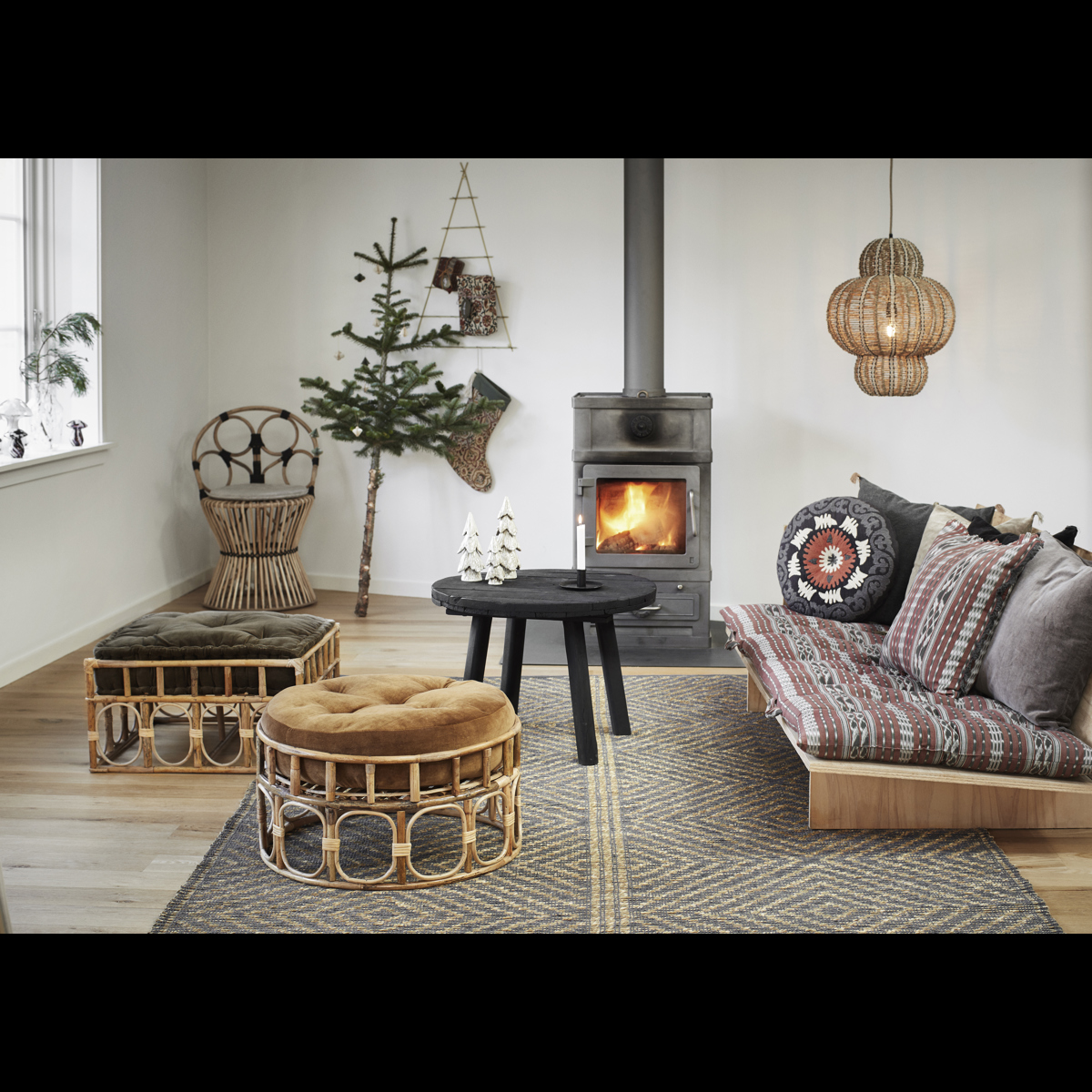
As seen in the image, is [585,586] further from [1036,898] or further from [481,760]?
[1036,898]

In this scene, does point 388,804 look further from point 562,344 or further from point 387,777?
point 562,344

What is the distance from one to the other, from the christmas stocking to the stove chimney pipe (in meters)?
0.95

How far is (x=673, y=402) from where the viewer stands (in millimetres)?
4762

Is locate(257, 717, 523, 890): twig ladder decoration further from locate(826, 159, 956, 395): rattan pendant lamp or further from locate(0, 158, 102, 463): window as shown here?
locate(826, 159, 956, 395): rattan pendant lamp

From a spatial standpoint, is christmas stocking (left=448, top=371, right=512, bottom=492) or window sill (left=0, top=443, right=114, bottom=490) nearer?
window sill (left=0, top=443, right=114, bottom=490)

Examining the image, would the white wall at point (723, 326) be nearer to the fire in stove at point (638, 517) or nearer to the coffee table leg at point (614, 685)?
the fire in stove at point (638, 517)

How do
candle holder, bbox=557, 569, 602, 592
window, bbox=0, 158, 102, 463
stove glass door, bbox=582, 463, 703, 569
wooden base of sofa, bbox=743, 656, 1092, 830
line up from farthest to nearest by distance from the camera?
1. stove glass door, bbox=582, 463, 703, 569
2. window, bbox=0, 158, 102, 463
3. candle holder, bbox=557, 569, 602, 592
4. wooden base of sofa, bbox=743, 656, 1092, 830

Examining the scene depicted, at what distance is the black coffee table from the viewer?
330cm

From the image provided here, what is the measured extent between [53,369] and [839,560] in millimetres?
3303

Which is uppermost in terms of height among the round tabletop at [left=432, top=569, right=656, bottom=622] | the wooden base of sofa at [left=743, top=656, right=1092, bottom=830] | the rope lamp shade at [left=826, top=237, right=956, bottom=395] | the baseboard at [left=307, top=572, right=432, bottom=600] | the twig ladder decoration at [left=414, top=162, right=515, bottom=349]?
the twig ladder decoration at [left=414, top=162, right=515, bottom=349]

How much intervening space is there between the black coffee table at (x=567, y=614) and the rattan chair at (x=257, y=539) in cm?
204

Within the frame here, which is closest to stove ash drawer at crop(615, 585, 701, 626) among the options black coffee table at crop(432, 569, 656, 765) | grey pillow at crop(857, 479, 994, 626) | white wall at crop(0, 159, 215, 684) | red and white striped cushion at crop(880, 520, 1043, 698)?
black coffee table at crop(432, 569, 656, 765)

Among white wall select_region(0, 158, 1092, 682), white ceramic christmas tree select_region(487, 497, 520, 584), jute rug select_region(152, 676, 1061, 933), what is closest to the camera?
jute rug select_region(152, 676, 1061, 933)

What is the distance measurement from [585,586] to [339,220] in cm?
321
